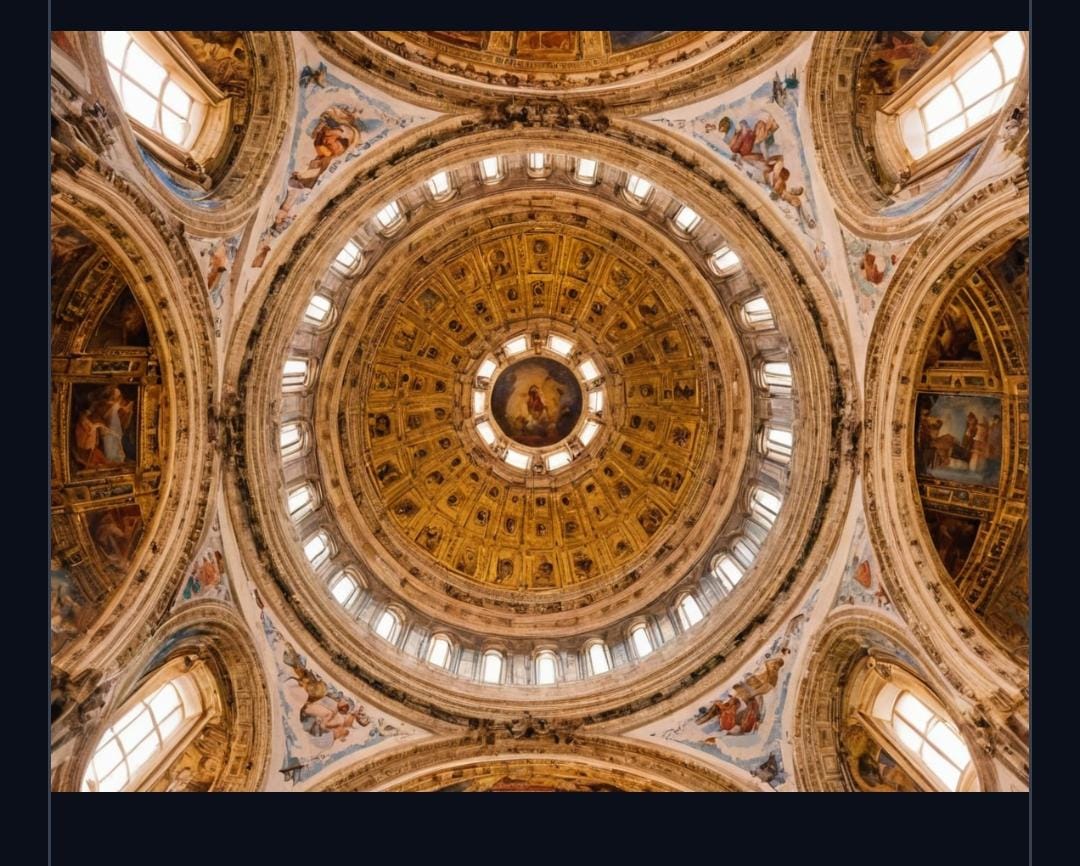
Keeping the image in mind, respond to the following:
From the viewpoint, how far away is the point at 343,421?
2381 centimetres

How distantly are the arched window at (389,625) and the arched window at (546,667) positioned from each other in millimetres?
4332

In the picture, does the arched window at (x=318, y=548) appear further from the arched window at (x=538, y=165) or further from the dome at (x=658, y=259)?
the arched window at (x=538, y=165)

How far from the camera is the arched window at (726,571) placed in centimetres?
2092

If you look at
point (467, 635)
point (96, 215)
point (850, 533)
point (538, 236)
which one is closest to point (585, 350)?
point (538, 236)

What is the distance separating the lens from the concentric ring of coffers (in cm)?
1988

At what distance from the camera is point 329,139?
50.6 ft

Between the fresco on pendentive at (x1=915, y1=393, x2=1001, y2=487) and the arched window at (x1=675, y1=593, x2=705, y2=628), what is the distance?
27.1ft

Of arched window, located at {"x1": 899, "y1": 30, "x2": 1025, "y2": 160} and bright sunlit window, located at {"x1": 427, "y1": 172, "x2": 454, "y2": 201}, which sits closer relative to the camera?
arched window, located at {"x1": 899, "y1": 30, "x2": 1025, "y2": 160}

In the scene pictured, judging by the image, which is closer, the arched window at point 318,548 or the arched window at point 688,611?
the arched window at point 318,548

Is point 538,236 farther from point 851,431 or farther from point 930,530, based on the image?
point 930,530

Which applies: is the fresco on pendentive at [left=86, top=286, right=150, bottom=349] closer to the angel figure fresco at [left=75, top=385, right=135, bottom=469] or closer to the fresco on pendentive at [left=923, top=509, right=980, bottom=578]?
the angel figure fresco at [left=75, top=385, right=135, bottom=469]

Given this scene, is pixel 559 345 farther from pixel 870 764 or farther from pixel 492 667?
pixel 870 764

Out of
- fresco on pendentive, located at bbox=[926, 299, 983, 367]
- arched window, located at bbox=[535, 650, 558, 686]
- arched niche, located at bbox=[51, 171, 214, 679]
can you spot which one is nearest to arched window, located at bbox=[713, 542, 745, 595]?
arched window, located at bbox=[535, 650, 558, 686]

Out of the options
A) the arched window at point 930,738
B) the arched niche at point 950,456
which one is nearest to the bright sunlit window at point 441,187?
the arched niche at point 950,456
